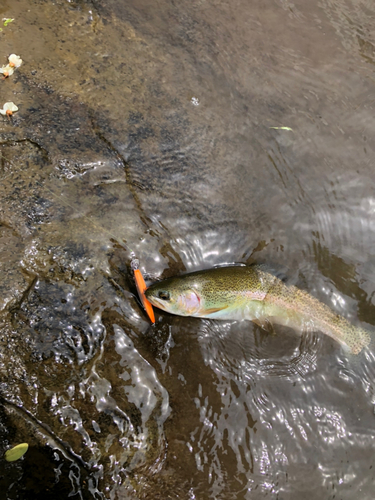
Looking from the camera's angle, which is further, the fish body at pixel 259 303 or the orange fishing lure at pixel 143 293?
the fish body at pixel 259 303

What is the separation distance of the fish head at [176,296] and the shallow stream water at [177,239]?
0.17 meters

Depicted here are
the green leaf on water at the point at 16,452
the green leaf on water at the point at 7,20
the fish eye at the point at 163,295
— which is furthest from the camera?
the green leaf on water at the point at 7,20

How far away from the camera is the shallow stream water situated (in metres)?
2.93

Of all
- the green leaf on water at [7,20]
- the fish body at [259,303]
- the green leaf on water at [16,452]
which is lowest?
the fish body at [259,303]

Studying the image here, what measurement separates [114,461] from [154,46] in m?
4.27

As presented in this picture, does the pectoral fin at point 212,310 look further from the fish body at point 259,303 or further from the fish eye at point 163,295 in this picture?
the fish eye at point 163,295

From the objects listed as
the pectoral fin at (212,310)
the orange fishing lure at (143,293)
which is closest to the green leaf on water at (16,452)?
the orange fishing lure at (143,293)

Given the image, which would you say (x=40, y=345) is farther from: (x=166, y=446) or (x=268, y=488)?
(x=268, y=488)

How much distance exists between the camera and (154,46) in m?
4.50

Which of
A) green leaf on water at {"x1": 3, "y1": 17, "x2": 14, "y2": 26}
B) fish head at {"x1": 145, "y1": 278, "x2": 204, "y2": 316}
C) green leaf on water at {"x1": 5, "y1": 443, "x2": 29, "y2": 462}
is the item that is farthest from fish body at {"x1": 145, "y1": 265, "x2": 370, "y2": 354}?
green leaf on water at {"x1": 3, "y1": 17, "x2": 14, "y2": 26}

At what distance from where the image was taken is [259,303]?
3668 millimetres

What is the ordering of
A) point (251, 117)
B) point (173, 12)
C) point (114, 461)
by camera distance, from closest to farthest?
point (114, 461) → point (251, 117) → point (173, 12)

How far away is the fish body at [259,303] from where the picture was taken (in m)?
3.44

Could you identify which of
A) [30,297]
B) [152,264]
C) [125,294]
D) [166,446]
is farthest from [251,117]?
[166,446]
